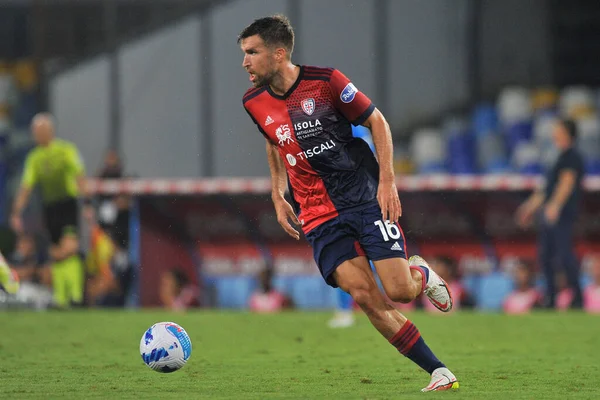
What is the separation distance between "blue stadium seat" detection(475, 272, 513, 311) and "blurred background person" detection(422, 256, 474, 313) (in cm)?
48

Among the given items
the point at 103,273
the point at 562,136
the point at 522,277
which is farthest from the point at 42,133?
the point at 562,136

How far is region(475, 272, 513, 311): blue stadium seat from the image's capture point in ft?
53.8

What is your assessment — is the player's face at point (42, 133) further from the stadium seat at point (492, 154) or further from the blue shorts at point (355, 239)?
the blue shorts at point (355, 239)

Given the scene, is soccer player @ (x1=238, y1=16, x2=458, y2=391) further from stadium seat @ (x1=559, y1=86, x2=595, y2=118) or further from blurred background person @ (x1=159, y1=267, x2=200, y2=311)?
stadium seat @ (x1=559, y1=86, x2=595, y2=118)

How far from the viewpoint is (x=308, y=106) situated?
23.0ft

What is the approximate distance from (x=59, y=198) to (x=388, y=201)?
9.62m

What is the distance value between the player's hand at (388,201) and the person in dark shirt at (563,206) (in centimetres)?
739

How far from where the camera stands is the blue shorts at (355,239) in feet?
22.6

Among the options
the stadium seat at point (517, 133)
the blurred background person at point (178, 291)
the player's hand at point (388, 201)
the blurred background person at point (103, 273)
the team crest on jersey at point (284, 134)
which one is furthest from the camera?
the stadium seat at point (517, 133)

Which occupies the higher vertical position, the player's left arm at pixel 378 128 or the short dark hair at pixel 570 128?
the player's left arm at pixel 378 128

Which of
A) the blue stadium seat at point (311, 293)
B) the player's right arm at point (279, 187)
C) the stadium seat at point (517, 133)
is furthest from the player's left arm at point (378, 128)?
the stadium seat at point (517, 133)

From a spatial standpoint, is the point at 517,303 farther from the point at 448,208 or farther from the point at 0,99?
the point at 0,99

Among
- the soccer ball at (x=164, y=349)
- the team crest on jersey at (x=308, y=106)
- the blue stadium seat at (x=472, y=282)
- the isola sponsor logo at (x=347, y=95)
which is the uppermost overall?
the isola sponsor logo at (x=347, y=95)

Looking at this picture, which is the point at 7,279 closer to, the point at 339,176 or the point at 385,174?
the point at 339,176
